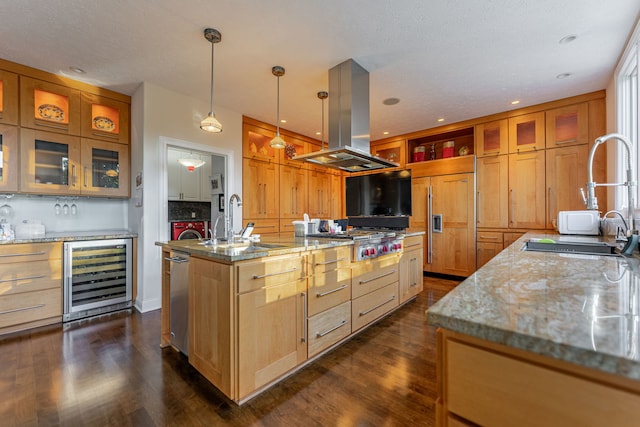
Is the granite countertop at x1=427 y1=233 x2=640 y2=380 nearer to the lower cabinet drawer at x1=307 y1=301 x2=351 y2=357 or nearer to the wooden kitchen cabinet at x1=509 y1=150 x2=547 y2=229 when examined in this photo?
the lower cabinet drawer at x1=307 y1=301 x2=351 y2=357

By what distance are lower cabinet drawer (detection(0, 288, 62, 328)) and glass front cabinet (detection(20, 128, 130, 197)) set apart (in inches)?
42.4

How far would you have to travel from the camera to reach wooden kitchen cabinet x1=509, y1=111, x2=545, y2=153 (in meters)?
3.85

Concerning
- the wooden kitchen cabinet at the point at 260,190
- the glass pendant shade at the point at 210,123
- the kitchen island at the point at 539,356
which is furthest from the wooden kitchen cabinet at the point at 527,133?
the glass pendant shade at the point at 210,123

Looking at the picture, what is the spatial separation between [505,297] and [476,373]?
0.24 meters

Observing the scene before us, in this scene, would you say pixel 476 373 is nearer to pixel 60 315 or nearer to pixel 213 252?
pixel 213 252

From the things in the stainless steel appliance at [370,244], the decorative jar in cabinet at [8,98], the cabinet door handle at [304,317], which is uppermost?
the decorative jar in cabinet at [8,98]

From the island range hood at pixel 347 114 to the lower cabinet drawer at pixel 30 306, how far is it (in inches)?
112

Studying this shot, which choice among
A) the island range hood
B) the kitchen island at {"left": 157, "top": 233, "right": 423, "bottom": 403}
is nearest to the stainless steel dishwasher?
the kitchen island at {"left": 157, "top": 233, "right": 423, "bottom": 403}

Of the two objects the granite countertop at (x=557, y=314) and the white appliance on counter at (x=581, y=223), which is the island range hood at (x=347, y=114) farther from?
the white appliance on counter at (x=581, y=223)

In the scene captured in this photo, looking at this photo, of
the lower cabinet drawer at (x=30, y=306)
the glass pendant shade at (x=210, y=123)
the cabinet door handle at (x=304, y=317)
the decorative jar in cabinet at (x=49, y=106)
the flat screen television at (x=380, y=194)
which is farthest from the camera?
the flat screen television at (x=380, y=194)

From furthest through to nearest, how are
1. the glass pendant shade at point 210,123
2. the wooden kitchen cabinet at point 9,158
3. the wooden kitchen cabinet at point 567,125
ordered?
the wooden kitchen cabinet at point 567,125 < the wooden kitchen cabinet at point 9,158 < the glass pendant shade at point 210,123

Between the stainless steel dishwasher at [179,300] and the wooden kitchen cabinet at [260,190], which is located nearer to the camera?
the stainless steel dishwasher at [179,300]

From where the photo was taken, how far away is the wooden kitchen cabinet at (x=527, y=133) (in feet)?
12.6

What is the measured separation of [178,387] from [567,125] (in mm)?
5295
